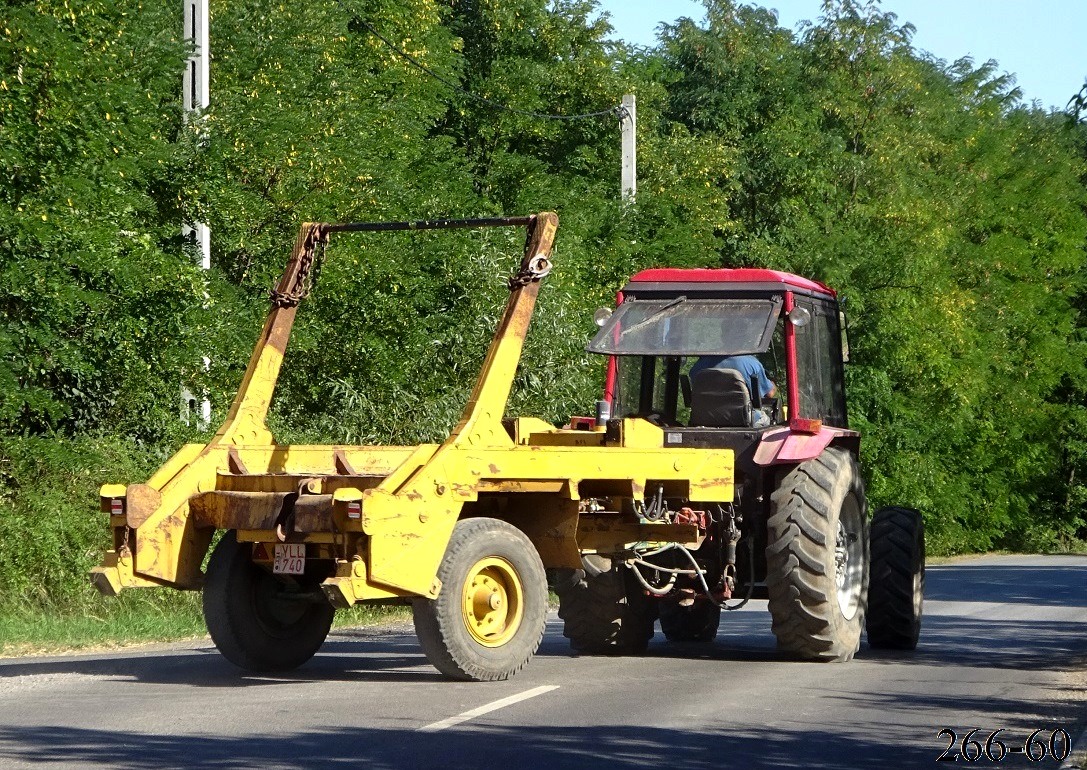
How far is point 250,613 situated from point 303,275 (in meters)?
2.55

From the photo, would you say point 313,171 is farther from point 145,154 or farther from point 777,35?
point 777,35

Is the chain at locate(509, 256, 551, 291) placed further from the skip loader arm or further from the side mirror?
the side mirror

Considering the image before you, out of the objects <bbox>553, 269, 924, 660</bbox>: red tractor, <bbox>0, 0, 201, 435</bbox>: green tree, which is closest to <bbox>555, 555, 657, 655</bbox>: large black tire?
<bbox>553, 269, 924, 660</bbox>: red tractor

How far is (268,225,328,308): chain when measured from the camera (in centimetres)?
1237

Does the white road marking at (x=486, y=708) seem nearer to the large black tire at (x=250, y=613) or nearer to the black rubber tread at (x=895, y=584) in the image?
the large black tire at (x=250, y=613)

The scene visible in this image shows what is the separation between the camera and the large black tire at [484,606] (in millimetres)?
10391

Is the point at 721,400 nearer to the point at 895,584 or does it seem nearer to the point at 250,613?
the point at 895,584

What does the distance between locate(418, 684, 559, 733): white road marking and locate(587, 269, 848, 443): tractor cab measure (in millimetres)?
3128

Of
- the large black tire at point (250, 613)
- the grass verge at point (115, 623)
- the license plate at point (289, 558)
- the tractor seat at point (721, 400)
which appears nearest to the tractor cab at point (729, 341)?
the tractor seat at point (721, 400)

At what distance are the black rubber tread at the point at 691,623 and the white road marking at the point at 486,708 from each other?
13.9 ft

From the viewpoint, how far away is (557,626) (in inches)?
663

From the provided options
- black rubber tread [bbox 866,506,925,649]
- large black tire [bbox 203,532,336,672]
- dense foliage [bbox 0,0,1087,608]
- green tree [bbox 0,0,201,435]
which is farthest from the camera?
dense foliage [bbox 0,0,1087,608]

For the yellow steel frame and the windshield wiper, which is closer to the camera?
the yellow steel frame

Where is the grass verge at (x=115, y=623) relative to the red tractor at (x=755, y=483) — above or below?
below
